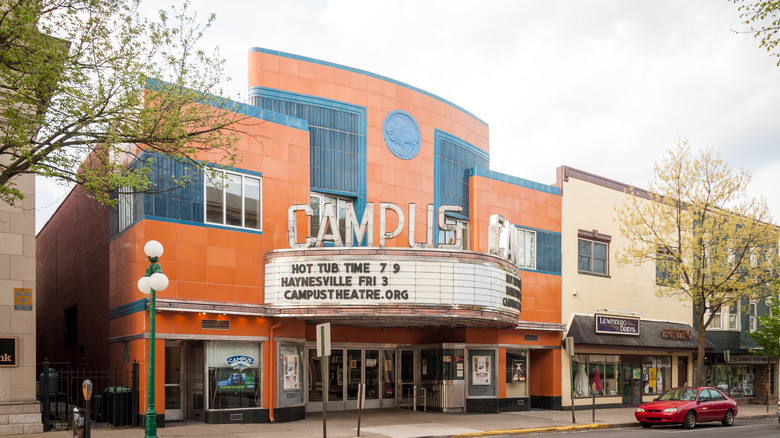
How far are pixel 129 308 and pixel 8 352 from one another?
3326mm

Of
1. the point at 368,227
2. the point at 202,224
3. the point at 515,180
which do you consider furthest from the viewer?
the point at 515,180

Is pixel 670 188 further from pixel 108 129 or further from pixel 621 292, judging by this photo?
pixel 108 129

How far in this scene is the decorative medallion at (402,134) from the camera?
24.6 m

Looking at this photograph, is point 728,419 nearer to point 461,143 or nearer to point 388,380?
point 388,380

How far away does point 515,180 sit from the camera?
2830 centimetres

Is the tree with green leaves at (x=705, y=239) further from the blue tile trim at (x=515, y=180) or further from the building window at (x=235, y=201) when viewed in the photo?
the building window at (x=235, y=201)

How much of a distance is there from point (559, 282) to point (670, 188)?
20.5ft

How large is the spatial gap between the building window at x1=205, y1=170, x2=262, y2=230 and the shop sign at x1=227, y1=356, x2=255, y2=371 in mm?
3890

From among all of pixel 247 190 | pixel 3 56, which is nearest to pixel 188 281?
pixel 247 190

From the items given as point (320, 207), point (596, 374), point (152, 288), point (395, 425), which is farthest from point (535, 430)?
point (152, 288)

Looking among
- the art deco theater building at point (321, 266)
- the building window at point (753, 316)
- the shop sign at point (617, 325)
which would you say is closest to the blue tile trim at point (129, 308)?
the art deco theater building at point (321, 266)

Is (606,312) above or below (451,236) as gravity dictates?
below

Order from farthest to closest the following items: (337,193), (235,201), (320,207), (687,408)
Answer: (687,408) → (337,193) → (320,207) → (235,201)

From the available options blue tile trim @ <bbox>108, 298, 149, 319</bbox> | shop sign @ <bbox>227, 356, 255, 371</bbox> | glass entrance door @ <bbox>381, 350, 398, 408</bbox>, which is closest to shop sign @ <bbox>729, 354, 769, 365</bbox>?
glass entrance door @ <bbox>381, 350, 398, 408</bbox>
